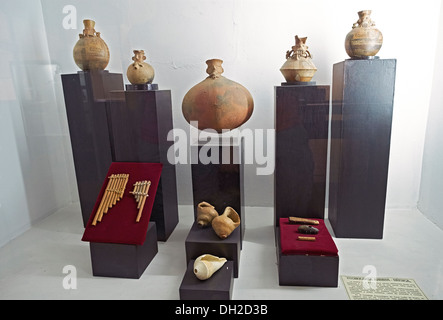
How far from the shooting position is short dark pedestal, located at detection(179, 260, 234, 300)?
1.81 m

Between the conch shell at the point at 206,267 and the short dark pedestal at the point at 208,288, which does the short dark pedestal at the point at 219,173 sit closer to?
the conch shell at the point at 206,267

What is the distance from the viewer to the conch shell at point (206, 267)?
1885mm

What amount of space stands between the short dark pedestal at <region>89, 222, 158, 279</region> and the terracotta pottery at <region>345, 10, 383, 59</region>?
2.00 meters

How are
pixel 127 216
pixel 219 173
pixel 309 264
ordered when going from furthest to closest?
pixel 219 173 → pixel 127 216 → pixel 309 264

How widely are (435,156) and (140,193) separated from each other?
2.45m

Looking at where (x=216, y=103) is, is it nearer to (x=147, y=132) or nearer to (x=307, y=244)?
(x=147, y=132)

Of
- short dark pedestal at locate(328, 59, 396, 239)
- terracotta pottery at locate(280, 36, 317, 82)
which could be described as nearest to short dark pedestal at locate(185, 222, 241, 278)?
short dark pedestal at locate(328, 59, 396, 239)

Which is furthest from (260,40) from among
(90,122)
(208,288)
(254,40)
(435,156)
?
(208,288)

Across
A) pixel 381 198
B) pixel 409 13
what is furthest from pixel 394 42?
pixel 381 198

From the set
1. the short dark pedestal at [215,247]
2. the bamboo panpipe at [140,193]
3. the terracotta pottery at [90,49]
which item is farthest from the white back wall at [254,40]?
the short dark pedestal at [215,247]

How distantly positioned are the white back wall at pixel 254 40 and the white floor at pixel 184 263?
0.59m

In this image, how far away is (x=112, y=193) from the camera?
235 cm
